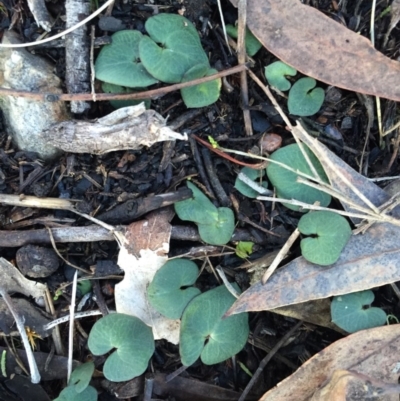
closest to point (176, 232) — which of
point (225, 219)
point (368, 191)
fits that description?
point (225, 219)

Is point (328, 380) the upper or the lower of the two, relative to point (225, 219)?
lower

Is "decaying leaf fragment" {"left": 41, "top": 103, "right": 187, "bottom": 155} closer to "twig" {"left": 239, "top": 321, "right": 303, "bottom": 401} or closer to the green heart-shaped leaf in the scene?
the green heart-shaped leaf

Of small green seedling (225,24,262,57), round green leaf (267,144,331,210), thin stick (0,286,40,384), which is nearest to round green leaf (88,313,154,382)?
thin stick (0,286,40,384)

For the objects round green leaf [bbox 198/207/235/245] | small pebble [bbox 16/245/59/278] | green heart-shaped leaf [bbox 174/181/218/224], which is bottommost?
small pebble [bbox 16/245/59/278]

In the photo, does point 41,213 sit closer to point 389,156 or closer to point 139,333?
point 139,333

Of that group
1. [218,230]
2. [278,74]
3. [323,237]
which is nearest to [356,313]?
[323,237]

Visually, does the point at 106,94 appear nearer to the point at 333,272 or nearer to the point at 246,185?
the point at 246,185
